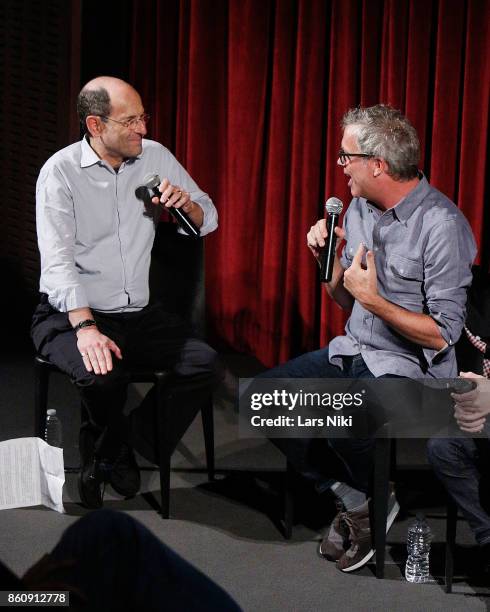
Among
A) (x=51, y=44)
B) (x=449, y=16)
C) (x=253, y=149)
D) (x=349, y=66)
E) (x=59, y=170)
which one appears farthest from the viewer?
(x=51, y=44)

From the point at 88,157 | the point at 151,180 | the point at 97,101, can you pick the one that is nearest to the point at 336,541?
the point at 151,180

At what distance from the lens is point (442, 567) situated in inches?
100

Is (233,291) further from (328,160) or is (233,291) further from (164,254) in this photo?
(164,254)

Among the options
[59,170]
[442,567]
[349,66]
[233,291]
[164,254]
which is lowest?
[442,567]

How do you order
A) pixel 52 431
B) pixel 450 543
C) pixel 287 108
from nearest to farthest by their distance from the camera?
1. pixel 450 543
2. pixel 52 431
3. pixel 287 108

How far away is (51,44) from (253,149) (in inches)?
47.4

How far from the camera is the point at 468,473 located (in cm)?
228

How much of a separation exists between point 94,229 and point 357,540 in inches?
47.8

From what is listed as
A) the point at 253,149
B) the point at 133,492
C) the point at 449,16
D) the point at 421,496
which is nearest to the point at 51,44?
the point at 253,149

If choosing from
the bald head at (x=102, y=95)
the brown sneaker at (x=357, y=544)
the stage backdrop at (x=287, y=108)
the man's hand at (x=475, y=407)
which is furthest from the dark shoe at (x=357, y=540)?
the stage backdrop at (x=287, y=108)

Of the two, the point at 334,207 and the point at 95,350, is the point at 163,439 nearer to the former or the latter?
the point at 95,350

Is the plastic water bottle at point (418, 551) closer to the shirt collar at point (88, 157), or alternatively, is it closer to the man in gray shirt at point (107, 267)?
the man in gray shirt at point (107, 267)

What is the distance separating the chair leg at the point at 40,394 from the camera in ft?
9.46

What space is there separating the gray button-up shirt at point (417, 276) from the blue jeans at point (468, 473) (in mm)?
284
